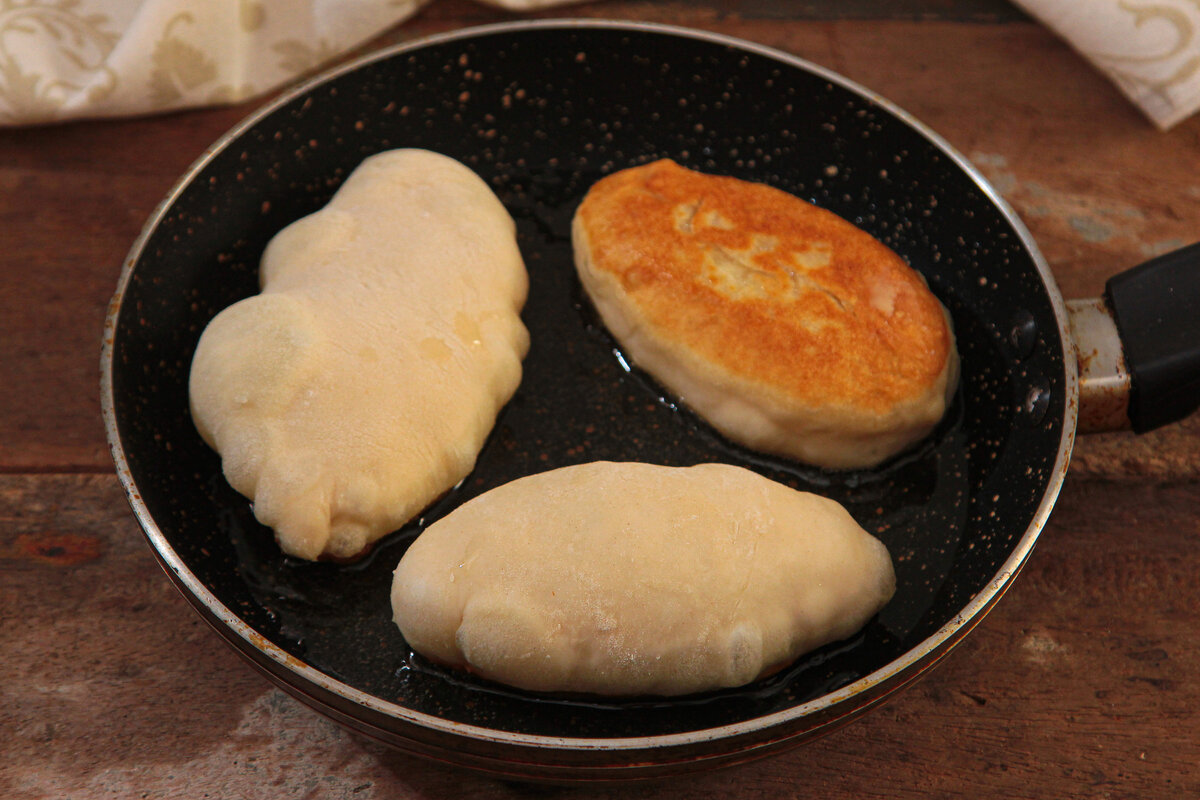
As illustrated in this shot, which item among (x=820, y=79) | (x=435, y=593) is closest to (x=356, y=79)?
(x=820, y=79)

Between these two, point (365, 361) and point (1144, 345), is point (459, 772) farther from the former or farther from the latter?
point (1144, 345)

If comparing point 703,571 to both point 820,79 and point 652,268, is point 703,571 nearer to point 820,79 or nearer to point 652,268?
point 652,268

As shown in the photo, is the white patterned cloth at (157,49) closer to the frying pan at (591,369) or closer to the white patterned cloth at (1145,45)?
the frying pan at (591,369)

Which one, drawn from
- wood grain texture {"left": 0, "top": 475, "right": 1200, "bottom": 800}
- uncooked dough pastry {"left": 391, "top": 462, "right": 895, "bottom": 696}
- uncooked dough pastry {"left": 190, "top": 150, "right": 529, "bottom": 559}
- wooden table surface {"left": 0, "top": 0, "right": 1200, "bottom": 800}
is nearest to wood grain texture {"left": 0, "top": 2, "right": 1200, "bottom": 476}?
wooden table surface {"left": 0, "top": 0, "right": 1200, "bottom": 800}

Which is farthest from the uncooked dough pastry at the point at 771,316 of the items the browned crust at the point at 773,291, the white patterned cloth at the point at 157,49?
the white patterned cloth at the point at 157,49

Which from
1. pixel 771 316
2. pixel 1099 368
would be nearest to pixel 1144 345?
pixel 1099 368

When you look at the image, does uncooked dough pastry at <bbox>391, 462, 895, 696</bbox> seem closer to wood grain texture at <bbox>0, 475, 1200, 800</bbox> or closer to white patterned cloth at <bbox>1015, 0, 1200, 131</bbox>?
wood grain texture at <bbox>0, 475, 1200, 800</bbox>
